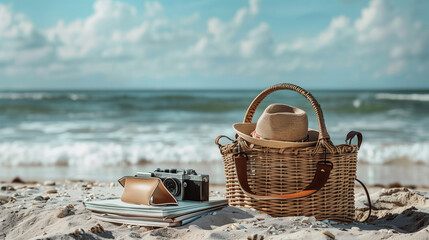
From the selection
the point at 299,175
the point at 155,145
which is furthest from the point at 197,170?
the point at 299,175

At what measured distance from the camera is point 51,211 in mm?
3266

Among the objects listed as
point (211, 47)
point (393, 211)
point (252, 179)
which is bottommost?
point (393, 211)

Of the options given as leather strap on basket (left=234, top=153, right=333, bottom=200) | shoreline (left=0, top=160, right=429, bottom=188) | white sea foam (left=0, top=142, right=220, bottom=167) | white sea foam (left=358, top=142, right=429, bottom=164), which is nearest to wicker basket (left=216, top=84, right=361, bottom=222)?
leather strap on basket (left=234, top=153, right=333, bottom=200)

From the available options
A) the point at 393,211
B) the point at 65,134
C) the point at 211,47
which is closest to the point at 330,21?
the point at 211,47

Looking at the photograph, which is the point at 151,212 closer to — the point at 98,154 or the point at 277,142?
the point at 277,142

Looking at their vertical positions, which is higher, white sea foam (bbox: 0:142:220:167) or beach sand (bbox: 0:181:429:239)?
white sea foam (bbox: 0:142:220:167)

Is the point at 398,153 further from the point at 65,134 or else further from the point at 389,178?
the point at 65,134

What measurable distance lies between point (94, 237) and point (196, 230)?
0.56 m

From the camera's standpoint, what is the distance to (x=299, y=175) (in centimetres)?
302

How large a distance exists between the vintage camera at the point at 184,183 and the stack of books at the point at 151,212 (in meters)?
0.06

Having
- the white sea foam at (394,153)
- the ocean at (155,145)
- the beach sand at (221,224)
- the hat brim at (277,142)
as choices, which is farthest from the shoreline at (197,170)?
the hat brim at (277,142)

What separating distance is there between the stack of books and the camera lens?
0.12 metres

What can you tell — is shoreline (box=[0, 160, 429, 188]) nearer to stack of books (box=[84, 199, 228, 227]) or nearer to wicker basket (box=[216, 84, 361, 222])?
wicker basket (box=[216, 84, 361, 222])

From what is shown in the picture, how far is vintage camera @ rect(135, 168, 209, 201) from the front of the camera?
3016 mm
